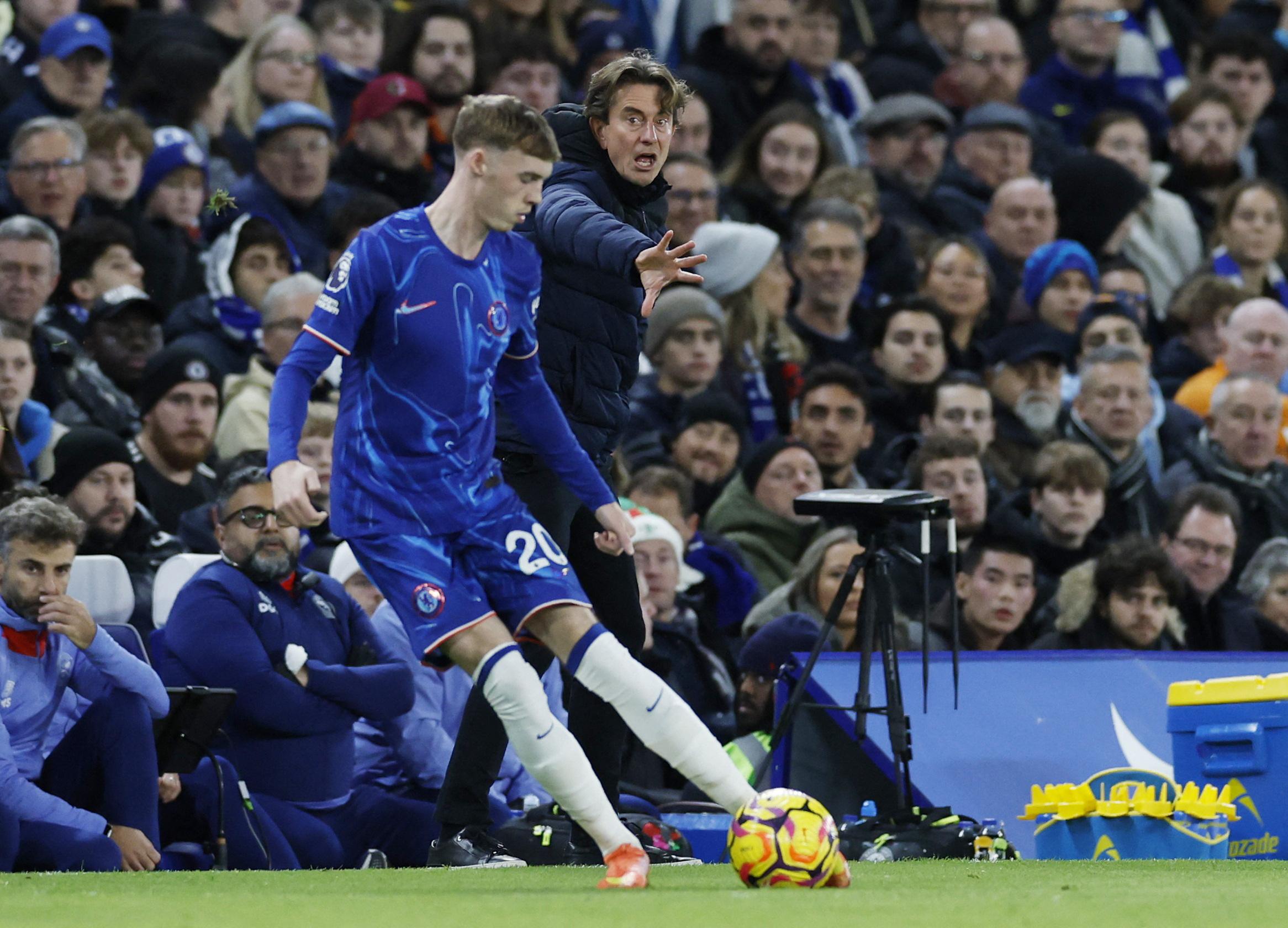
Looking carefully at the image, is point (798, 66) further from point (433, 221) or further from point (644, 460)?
point (433, 221)

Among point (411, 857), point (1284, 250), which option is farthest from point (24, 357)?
point (1284, 250)

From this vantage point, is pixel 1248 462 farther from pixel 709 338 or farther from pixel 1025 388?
pixel 709 338

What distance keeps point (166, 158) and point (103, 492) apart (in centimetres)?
268

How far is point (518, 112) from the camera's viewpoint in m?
5.55

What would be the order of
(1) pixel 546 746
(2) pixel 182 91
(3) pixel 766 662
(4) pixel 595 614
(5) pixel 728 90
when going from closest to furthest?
(1) pixel 546 746 < (4) pixel 595 614 < (3) pixel 766 662 < (2) pixel 182 91 < (5) pixel 728 90

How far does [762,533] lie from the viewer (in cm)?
1073

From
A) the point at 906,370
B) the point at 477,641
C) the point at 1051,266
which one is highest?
the point at 1051,266

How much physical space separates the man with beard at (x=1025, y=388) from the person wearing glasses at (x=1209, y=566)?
1.08m

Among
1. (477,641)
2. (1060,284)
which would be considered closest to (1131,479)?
(1060,284)

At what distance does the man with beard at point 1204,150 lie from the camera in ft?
51.0

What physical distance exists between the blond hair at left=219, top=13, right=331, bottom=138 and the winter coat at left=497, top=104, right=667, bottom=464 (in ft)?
18.9

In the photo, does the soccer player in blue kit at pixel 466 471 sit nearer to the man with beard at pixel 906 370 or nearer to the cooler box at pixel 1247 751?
the cooler box at pixel 1247 751

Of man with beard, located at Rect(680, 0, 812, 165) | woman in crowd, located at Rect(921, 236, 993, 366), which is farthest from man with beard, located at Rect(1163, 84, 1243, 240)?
woman in crowd, located at Rect(921, 236, 993, 366)

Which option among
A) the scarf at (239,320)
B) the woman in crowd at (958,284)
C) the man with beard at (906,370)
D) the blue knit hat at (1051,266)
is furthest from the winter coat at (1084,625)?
the scarf at (239,320)
